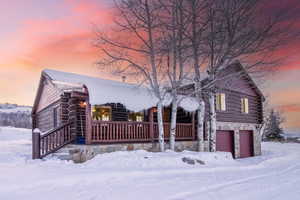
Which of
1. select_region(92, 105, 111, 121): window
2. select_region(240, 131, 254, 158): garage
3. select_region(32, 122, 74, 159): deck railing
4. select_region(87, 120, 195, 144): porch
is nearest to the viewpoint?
select_region(87, 120, 195, 144): porch

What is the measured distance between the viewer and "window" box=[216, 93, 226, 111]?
680 inches

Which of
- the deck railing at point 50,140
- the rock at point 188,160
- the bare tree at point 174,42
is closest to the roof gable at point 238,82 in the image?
the bare tree at point 174,42

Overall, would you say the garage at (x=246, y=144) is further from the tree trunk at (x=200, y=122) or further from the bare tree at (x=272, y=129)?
the bare tree at (x=272, y=129)

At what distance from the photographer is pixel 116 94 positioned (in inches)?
496

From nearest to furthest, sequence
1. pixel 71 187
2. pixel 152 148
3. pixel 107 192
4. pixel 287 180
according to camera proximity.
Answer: pixel 107 192 → pixel 71 187 → pixel 287 180 → pixel 152 148

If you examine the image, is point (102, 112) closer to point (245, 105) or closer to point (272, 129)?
point (245, 105)

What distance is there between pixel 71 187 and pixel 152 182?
217cm

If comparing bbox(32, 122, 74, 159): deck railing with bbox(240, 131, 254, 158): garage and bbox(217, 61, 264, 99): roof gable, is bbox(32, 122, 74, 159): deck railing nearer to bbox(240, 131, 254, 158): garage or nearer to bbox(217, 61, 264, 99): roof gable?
bbox(217, 61, 264, 99): roof gable

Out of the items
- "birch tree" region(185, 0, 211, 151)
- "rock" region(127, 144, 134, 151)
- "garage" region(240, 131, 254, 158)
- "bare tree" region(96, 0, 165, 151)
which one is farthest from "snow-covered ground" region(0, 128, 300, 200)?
"garage" region(240, 131, 254, 158)

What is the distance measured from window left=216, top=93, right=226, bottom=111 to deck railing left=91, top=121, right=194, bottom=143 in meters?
4.19

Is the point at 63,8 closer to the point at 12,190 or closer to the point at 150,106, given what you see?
the point at 150,106

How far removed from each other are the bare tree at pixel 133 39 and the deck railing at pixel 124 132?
138 cm

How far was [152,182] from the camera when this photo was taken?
24.7 feet

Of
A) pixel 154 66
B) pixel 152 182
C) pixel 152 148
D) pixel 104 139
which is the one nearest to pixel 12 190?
pixel 152 182
